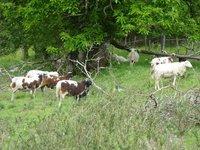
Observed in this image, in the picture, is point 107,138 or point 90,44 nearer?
point 107,138

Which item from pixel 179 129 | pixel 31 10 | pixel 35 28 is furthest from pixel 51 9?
pixel 179 129

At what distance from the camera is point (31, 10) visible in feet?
86.8

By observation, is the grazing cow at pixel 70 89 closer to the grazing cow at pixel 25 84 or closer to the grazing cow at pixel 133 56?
the grazing cow at pixel 25 84

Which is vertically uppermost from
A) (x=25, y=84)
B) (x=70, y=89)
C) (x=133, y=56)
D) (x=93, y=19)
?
(x=93, y=19)

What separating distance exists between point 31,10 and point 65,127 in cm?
1733

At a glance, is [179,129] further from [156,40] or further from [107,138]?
[156,40]

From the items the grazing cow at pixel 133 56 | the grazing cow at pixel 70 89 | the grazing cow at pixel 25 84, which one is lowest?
the grazing cow at pixel 133 56

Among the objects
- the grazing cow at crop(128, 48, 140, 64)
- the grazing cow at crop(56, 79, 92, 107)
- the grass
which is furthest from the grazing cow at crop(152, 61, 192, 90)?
the grass

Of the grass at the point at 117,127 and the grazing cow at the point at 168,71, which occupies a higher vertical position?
the grass at the point at 117,127

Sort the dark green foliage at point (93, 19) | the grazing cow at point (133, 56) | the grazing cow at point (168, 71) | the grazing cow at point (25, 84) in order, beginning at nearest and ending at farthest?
the grazing cow at point (25, 84)
the grazing cow at point (168, 71)
the dark green foliage at point (93, 19)
the grazing cow at point (133, 56)

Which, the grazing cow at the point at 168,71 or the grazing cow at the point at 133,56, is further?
the grazing cow at the point at 133,56

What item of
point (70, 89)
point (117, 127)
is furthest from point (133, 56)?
point (117, 127)

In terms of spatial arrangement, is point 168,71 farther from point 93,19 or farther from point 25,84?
point 93,19

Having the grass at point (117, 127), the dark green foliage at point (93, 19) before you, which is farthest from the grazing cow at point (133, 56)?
the grass at point (117, 127)
